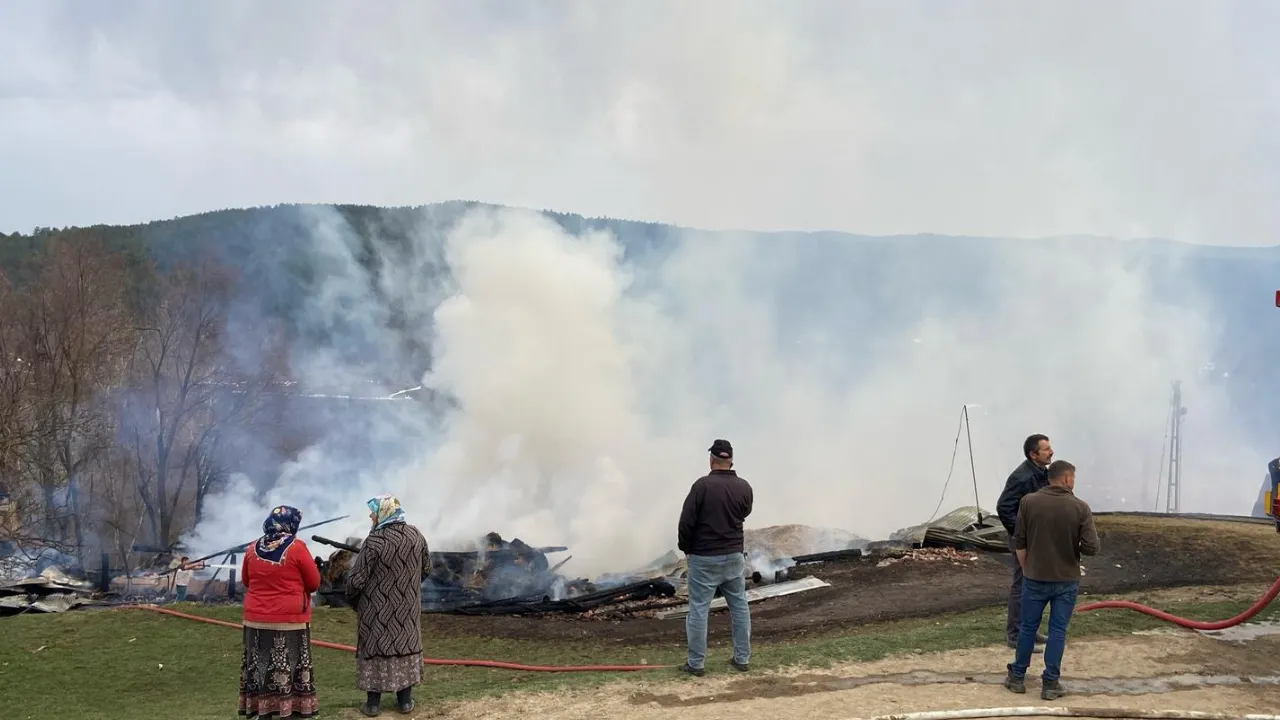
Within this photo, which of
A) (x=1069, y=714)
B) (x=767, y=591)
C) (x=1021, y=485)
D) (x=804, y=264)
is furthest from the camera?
(x=804, y=264)

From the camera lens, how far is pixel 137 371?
2820cm

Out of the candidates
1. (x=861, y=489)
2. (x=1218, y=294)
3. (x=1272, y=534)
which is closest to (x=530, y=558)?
(x=1272, y=534)

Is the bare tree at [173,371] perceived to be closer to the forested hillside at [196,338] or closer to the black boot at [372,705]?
the forested hillside at [196,338]

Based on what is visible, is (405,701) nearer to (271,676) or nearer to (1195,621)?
(271,676)

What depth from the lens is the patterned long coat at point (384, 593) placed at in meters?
5.97

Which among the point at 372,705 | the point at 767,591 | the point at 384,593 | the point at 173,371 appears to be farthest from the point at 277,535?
the point at 173,371

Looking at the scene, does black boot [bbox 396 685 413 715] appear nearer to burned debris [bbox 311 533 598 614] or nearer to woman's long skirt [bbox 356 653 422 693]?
woman's long skirt [bbox 356 653 422 693]

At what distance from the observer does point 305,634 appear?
6000 mm

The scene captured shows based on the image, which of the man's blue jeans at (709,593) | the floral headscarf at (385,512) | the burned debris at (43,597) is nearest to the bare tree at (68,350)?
the burned debris at (43,597)

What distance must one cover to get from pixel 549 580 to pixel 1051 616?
10.2m

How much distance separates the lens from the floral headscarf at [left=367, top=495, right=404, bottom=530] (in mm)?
6070

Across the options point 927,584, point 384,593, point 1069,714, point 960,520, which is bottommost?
point 927,584

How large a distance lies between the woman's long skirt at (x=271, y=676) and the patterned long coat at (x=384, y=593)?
0.40 metres

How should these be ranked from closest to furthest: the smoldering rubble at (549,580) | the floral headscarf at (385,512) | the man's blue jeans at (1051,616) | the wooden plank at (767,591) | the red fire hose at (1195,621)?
the man's blue jeans at (1051,616) → the floral headscarf at (385,512) → the red fire hose at (1195,621) → the wooden plank at (767,591) → the smoldering rubble at (549,580)
